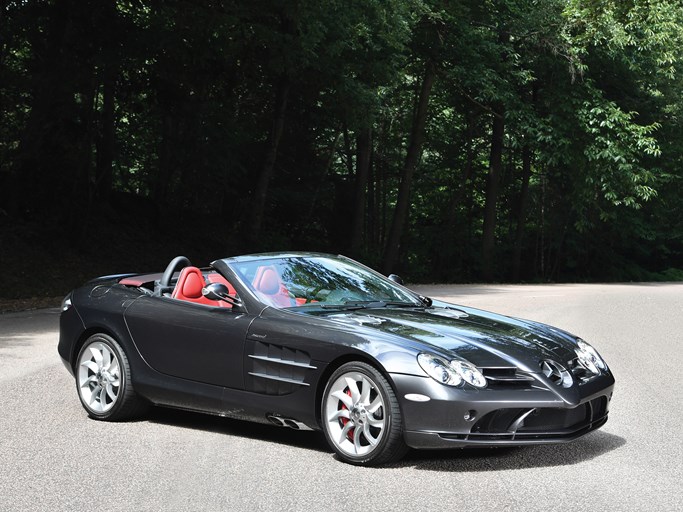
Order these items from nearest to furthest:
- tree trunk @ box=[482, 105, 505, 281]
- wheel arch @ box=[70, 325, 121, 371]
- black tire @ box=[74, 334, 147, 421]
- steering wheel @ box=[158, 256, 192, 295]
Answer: black tire @ box=[74, 334, 147, 421] < steering wheel @ box=[158, 256, 192, 295] < wheel arch @ box=[70, 325, 121, 371] < tree trunk @ box=[482, 105, 505, 281]

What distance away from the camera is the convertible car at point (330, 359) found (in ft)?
18.9

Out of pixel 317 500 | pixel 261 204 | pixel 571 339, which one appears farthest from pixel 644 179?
pixel 317 500

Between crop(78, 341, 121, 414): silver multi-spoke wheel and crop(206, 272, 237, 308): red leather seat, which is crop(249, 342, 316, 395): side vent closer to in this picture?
crop(206, 272, 237, 308): red leather seat

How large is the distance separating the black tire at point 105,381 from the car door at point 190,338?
10.4 inches

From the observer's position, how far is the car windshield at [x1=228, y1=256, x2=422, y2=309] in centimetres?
A: 692

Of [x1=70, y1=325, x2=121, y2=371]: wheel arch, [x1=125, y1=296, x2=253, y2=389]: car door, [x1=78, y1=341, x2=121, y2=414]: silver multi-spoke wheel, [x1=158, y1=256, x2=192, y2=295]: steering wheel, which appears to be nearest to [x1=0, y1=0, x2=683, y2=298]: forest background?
[x1=70, y1=325, x2=121, y2=371]: wheel arch

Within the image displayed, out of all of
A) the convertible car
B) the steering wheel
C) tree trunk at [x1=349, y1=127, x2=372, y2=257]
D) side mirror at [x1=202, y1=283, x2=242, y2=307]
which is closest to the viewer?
the convertible car

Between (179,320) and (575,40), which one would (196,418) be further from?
(575,40)

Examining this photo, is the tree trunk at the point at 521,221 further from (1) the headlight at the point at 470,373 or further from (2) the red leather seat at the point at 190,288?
(1) the headlight at the point at 470,373

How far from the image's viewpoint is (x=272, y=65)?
25.7 metres

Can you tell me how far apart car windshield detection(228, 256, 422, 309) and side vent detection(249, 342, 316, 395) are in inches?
15.8

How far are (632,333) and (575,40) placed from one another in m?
20.7

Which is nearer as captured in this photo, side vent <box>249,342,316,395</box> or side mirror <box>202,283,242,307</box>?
side vent <box>249,342,316,395</box>

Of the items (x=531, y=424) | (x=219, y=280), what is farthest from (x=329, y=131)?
(x=531, y=424)
